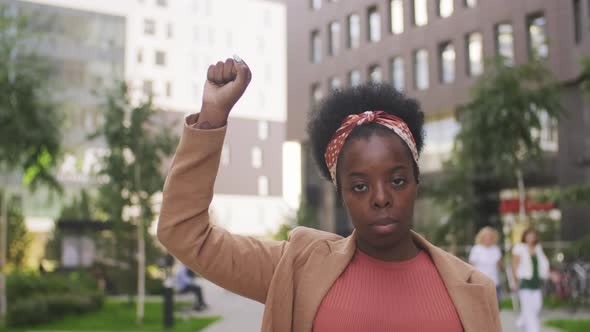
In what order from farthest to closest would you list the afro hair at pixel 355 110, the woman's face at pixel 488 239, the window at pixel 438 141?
the window at pixel 438 141
the woman's face at pixel 488 239
the afro hair at pixel 355 110

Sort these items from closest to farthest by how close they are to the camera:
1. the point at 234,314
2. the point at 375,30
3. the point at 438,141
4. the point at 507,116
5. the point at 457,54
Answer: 1. the point at 234,314
2. the point at 507,116
3. the point at 457,54
4. the point at 375,30
5. the point at 438,141

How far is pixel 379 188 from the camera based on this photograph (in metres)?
1.96

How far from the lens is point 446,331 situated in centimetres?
197

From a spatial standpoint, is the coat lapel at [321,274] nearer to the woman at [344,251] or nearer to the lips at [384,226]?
the woman at [344,251]

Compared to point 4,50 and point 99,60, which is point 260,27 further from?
point 4,50

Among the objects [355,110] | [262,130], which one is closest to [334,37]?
[262,130]

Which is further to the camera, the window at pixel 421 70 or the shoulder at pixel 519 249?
the window at pixel 421 70

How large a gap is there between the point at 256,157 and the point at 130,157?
48.6 meters

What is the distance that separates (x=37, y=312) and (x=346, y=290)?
570 inches

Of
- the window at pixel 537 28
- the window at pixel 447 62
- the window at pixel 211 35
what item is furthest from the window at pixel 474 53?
the window at pixel 211 35

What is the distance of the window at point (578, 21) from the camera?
25.6 metres

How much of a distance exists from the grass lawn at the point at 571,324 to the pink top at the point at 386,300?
38.0 feet


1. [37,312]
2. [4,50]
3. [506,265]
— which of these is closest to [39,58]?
[4,50]

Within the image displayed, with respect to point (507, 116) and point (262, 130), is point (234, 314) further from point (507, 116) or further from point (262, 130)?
point (262, 130)
